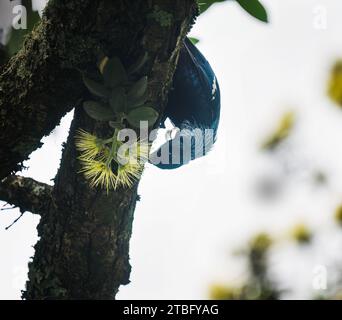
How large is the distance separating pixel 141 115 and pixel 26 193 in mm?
630

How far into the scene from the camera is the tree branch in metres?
2.04

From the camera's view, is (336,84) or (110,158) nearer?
(110,158)

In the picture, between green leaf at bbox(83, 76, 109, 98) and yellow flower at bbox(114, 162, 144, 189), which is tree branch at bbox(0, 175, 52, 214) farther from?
green leaf at bbox(83, 76, 109, 98)

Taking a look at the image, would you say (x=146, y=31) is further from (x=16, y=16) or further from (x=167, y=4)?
(x=16, y=16)

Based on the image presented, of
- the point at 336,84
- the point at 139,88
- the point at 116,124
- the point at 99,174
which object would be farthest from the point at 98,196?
the point at 336,84

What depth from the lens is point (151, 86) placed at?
1.70 meters

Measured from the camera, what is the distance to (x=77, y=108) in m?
1.78

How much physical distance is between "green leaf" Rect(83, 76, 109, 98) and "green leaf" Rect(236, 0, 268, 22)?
0.56 meters

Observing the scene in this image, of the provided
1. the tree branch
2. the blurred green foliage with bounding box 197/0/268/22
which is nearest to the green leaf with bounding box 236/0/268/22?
the blurred green foliage with bounding box 197/0/268/22

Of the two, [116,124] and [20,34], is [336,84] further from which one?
[20,34]

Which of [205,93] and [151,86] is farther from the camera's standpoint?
[205,93]

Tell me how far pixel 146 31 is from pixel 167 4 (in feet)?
0.30

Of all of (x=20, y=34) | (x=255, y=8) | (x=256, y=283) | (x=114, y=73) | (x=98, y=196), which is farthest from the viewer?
(x=20, y=34)
